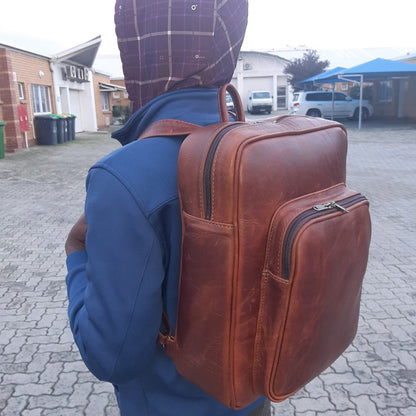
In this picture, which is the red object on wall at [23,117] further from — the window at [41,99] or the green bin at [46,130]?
the window at [41,99]

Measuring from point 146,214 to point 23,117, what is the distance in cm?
1616

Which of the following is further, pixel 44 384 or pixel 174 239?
pixel 44 384

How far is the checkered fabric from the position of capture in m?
1.15

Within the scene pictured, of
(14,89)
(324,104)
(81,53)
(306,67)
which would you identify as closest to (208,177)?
(14,89)

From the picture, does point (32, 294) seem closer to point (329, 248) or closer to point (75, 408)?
point (75, 408)

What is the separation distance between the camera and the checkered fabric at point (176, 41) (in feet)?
3.76

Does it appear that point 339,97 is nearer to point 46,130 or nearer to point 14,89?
point 46,130

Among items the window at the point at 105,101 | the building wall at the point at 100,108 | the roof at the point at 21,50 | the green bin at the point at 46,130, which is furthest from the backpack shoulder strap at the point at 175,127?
the window at the point at 105,101

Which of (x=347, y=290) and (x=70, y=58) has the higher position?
(x=70, y=58)

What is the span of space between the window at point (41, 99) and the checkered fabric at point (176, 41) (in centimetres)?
1812

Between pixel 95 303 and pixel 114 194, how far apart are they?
0.26 meters

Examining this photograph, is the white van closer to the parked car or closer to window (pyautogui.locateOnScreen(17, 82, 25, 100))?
the parked car

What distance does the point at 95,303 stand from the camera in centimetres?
106

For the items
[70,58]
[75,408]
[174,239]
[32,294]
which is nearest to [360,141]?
[70,58]
